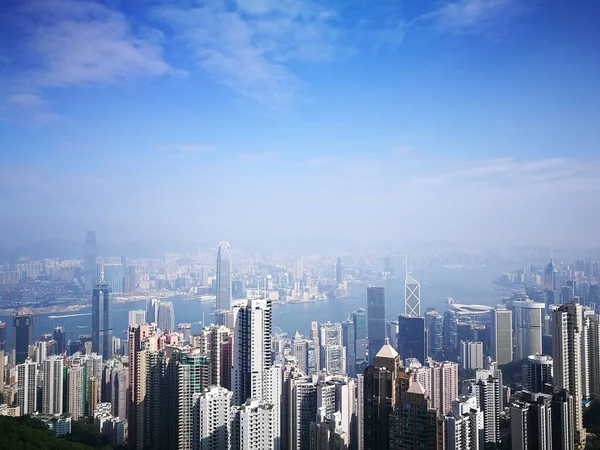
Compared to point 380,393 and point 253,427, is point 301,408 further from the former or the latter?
point 380,393

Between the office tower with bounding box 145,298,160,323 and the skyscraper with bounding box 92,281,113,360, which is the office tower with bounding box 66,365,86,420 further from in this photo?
the office tower with bounding box 145,298,160,323

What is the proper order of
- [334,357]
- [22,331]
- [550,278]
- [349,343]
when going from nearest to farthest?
[550,278]
[22,331]
[334,357]
[349,343]

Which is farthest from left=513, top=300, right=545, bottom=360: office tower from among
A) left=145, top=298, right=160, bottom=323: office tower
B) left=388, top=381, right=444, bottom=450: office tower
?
left=145, top=298, right=160, bottom=323: office tower

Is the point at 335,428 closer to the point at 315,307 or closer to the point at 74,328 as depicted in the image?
the point at 74,328

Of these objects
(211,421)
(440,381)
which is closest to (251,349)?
(211,421)

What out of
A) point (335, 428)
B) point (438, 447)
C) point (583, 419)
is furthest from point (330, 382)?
point (583, 419)

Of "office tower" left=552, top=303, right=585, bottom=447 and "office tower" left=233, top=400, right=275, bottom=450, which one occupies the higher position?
"office tower" left=552, top=303, right=585, bottom=447

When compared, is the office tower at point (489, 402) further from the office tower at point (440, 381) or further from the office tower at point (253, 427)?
the office tower at point (253, 427)
